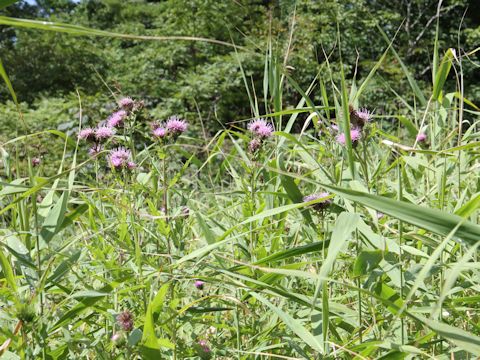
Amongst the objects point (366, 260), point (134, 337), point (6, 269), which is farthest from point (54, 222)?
point (366, 260)

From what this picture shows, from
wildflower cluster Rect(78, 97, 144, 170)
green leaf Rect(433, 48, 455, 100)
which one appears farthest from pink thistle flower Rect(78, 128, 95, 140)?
green leaf Rect(433, 48, 455, 100)

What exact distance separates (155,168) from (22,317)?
59 cm

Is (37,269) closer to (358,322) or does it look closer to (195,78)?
(358,322)

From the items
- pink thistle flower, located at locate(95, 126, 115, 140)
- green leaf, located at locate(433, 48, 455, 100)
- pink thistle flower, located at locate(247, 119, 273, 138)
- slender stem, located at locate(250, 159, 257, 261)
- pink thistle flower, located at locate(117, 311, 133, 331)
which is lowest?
pink thistle flower, located at locate(117, 311, 133, 331)

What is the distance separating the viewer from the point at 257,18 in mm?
9125

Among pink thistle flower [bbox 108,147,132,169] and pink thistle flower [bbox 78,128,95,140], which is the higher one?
pink thistle flower [bbox 78,128,95,140]

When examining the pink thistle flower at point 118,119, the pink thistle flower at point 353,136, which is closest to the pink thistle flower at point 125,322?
the pink thistle flower at point 353,136

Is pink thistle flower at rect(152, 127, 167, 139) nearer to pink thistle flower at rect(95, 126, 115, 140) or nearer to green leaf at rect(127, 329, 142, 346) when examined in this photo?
pink thistle flower at rect(95, 126, 115, 140)

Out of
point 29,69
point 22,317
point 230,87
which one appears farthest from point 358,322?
point 29,69

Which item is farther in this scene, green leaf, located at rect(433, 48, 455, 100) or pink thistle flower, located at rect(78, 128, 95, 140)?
pink thistle flower, located at rect(78, 128, 95, 140)

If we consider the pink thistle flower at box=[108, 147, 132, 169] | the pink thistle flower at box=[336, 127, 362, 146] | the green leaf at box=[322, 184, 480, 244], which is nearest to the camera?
the green leaf at box=[322, 184, 480, 244]

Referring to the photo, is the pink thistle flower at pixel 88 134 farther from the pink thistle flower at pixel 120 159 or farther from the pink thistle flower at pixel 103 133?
the pink thistle flower at pixel 120 159

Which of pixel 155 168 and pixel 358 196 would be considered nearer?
pixel 358 196

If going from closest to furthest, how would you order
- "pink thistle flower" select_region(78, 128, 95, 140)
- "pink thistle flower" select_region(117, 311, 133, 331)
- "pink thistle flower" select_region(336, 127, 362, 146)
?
"pink thistle flower" select_region(117, 311, 133, 331) → "pink thistle flower" select_region(336, 127, 362, 146) → "pink thistle flower" select_region(78, 128, 95, 140)
